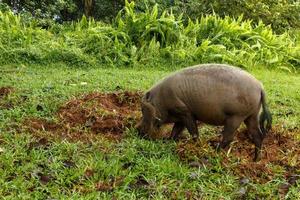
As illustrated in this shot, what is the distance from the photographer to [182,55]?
34.0ft

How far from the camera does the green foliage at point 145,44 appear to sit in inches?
397

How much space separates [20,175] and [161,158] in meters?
1.29

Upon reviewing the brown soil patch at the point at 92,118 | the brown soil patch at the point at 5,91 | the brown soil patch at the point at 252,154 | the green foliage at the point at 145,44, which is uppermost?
the brown soil patch at the point at 252,154

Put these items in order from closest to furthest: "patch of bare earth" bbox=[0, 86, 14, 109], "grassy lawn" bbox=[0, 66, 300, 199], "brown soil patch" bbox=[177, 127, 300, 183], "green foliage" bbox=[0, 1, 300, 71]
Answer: "grassy lawn" bbox=[0, 66, 300, 199]
"brown soil patch" bbox=[177, 127, 300, 183]
"patch of bare earth" bbox=[0, 86, 14, 109]
"green foliage" bbox=[0, 1, 300, 71]

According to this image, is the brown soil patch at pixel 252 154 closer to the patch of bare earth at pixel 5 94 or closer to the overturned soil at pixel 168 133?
the overturned soil at pixel 168 133

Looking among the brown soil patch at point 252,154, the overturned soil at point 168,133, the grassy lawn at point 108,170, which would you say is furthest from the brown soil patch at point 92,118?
the brown soil patch at point 252,154

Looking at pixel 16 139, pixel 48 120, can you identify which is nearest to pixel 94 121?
pixel 48 120

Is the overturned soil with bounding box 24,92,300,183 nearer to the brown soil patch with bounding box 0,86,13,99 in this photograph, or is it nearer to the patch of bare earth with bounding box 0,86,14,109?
the patch of bare earth with bounding box 0,86,14,109

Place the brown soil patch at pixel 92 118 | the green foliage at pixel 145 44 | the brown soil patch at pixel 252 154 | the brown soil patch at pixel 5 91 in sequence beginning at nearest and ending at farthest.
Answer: the brown soil patch at pixel 252 154 → the brown soil patch at pixel 92 118 → the brown soil patch at pixel 5 91 → the green foliage at pixel 145 44

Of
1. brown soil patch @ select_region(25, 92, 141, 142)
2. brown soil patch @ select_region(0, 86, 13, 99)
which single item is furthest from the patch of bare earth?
brown soil patch @ select_region(25, 92, 141, 142)

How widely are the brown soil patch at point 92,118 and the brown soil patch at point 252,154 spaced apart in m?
0.94

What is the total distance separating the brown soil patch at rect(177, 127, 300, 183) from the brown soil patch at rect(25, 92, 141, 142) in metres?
0.94

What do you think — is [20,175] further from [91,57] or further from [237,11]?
[237,11]

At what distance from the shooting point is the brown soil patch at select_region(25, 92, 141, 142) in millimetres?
5660
